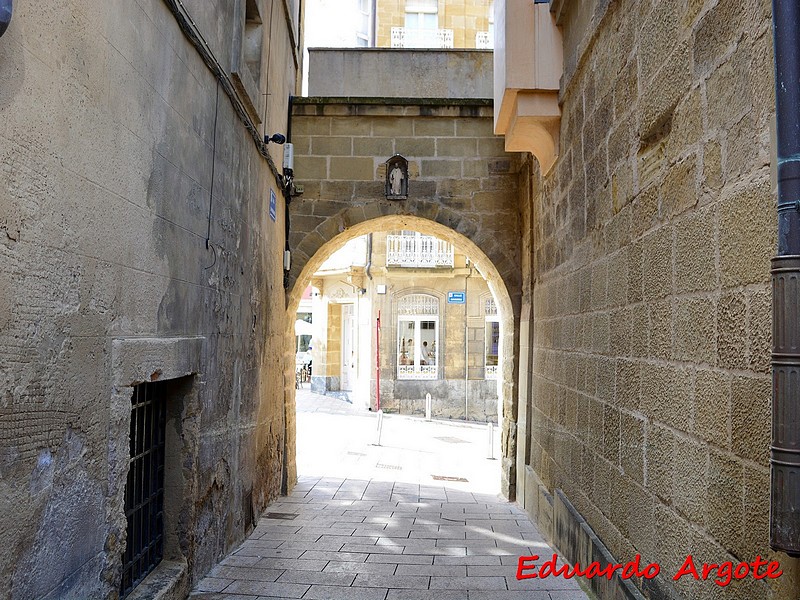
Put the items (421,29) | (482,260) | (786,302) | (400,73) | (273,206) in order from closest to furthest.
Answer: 1. (786,302)
2. (273,206)
3. (482,260)
4. (400,73)
5. (421,29)

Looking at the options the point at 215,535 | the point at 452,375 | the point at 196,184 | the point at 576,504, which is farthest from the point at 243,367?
the point at 452,375

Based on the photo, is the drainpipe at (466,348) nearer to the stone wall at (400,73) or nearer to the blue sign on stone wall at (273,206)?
the stone wall at (400,73)

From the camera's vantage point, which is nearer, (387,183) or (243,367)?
(243,367)

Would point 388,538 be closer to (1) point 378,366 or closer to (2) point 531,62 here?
(2) point 531,62

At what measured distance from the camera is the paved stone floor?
4105mm

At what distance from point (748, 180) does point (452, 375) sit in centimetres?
1448

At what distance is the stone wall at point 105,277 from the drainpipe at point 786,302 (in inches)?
81.4

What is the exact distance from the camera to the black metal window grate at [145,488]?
3273 mm

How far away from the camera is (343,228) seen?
7.49 m

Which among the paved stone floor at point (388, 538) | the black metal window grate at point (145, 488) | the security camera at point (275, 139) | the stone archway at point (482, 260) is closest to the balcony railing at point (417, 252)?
the paved stone floor at point (388, 538)

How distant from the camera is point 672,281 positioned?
2590mm

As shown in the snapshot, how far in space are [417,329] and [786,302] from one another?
50.4ft

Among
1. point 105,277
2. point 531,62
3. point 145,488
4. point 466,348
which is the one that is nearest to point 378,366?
point 466,348

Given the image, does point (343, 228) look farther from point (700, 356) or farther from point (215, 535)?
point (700, 356)
